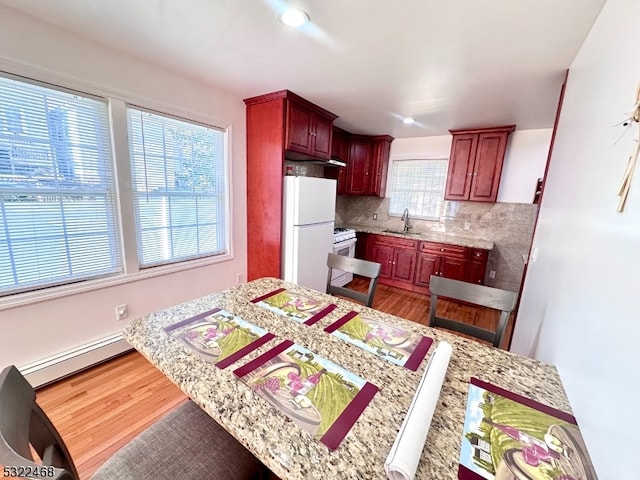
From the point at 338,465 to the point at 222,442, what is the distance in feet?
1.86

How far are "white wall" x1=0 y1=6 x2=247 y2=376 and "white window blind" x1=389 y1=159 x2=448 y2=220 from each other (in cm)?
279

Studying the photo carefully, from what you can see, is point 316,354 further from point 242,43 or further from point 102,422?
point 242,43

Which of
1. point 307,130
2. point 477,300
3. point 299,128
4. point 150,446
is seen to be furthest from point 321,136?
point 150,446

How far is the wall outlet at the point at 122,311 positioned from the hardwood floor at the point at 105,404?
342 millimetres

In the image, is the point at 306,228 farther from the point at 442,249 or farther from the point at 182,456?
the point at 182,456

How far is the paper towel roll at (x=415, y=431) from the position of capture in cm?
53

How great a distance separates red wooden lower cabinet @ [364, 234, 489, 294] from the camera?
3.45m

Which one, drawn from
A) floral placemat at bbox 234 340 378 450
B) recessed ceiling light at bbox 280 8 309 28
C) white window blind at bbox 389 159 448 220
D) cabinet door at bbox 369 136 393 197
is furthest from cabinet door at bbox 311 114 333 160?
floral placemat at bbox 234 340 378 450

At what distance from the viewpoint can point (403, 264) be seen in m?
3.99

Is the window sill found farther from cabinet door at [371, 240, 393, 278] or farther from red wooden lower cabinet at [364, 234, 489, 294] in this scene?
cabinet door at [371, 240, 393, 278]

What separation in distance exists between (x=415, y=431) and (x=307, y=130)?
284 centimetres

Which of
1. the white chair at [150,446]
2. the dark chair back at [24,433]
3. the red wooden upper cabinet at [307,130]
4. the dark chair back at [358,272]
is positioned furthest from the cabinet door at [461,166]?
the dark chair back at [24,433]

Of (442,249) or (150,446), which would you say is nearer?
(150,446)

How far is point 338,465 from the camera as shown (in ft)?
1.93
